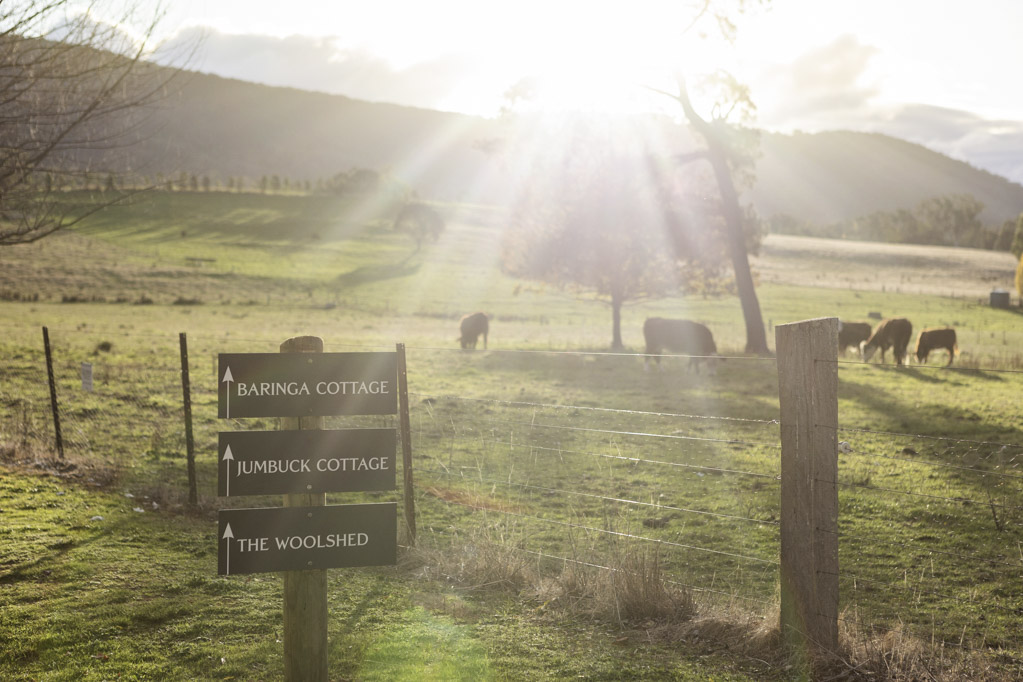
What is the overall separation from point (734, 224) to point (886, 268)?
51.4 m

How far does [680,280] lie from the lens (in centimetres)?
2836

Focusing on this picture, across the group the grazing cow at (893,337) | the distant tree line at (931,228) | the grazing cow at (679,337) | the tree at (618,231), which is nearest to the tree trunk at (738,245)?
the tree at (618,231)

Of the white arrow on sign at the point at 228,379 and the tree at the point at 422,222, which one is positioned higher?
the tree at the point at 422,222

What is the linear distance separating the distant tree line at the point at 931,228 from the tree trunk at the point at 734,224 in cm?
9327

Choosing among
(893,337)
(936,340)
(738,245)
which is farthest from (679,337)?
(936,340)

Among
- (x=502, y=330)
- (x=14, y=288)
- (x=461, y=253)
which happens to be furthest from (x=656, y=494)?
(x=461, y=253)

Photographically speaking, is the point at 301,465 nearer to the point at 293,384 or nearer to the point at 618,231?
the point at 293,384

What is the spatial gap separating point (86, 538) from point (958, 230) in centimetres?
12695

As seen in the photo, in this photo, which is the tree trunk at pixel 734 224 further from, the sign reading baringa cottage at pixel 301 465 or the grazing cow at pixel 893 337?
the sign reading baringa cottage at pixel 301 465

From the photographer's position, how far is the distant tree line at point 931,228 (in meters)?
106

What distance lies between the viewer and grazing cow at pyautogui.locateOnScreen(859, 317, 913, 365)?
76.4ft

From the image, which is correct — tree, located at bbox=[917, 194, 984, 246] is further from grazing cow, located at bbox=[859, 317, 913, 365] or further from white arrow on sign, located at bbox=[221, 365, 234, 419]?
white arrow on sign, located at bbox=[221, 365, 234, 419]

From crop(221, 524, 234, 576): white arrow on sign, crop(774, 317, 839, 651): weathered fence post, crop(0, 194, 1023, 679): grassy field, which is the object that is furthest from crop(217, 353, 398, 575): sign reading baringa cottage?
crop(774, 317, 839, 651): weathered fence post

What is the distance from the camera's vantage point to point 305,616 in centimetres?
427
